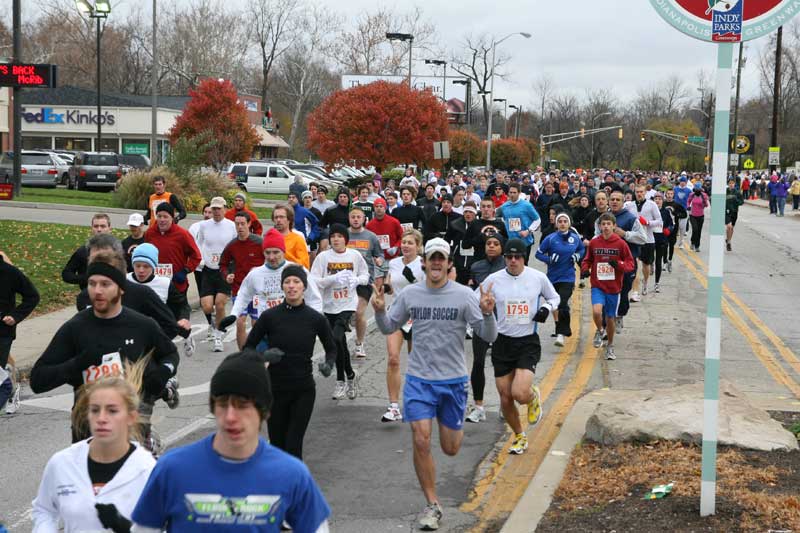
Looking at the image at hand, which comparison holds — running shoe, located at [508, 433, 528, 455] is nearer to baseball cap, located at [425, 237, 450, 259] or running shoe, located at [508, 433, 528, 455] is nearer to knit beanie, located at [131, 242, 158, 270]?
baseball cap, located at [425, 237, 450, 259]

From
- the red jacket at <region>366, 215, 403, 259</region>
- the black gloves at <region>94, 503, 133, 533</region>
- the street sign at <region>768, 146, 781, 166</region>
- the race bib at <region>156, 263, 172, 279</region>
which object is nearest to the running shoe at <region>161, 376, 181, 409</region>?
the black gloves at <region>94, 503, 133, 533</region>

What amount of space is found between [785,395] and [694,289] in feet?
29.4

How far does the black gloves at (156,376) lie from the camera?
20.4ft

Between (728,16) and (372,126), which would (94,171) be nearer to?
(372,126)

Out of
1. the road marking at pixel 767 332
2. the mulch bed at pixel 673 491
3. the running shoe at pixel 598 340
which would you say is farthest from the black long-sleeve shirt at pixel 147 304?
the road marking at pixel 767 332

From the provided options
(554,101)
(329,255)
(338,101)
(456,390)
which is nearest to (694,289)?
(329,255)

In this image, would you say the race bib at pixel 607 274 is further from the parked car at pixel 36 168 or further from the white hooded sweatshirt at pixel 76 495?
the parked car at pixel 36 168

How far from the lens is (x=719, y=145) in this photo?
632 cm

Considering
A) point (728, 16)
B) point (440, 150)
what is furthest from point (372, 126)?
point (728, 16)

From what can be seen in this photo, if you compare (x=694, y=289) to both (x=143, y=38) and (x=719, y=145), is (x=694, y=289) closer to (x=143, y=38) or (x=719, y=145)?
(x=719, y=145)

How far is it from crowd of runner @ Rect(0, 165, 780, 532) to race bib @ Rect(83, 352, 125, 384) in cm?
1

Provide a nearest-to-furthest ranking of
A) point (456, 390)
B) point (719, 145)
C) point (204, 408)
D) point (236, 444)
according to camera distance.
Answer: point (236, 444), point (719, 145), point (456, 390), point (204, 408)

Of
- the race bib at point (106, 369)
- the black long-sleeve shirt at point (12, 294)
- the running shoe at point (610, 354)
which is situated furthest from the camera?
the running shoe at point (610, 354)

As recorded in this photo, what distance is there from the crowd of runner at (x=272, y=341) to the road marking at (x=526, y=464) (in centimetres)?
18
